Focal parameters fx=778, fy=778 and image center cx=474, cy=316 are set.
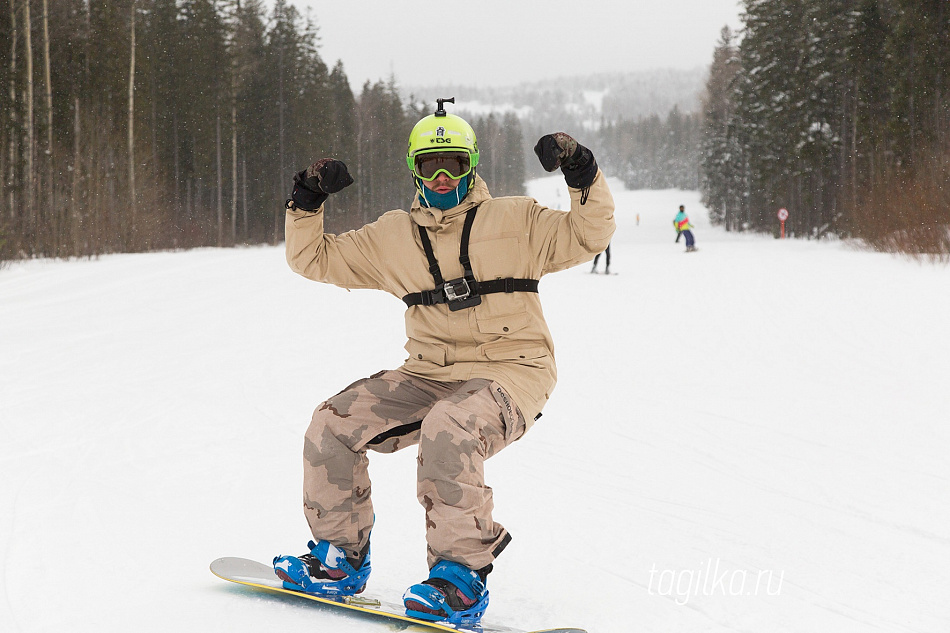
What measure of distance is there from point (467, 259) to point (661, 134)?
141m

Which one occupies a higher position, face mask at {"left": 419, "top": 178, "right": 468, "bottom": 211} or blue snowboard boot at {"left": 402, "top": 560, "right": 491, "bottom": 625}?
face mask at {"left": 419, "top": 178, "right": 468, "bottom": 211}

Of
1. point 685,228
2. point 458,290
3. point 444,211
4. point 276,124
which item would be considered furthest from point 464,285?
point 276,124

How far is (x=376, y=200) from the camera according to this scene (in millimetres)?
62438

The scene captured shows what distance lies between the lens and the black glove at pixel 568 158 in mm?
2863

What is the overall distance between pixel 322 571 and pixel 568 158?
6.06ft

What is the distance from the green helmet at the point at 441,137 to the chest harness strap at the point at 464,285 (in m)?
0.25

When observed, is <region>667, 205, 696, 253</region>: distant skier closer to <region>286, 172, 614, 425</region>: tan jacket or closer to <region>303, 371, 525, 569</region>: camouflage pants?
<region>286, 172, 614, 425</region>: tan jacket

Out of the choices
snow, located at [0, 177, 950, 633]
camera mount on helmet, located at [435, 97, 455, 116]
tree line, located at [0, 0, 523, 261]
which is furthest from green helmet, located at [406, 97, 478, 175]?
tree line, located at [0, 0, 523, 261]

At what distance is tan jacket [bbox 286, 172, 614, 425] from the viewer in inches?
122

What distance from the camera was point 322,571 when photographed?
9.88ft

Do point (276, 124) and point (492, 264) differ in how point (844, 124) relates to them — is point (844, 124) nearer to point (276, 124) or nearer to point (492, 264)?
point (276, 124)

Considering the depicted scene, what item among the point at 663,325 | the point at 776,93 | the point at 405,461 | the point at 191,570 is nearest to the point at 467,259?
the point at 191,570

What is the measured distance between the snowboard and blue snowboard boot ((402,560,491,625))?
0.03 m

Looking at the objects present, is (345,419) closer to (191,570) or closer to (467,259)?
(467,259)
